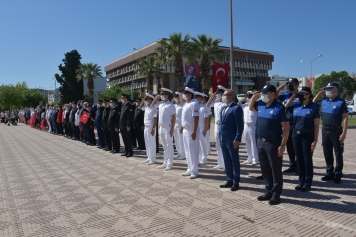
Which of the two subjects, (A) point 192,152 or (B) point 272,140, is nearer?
(B) point 272,140

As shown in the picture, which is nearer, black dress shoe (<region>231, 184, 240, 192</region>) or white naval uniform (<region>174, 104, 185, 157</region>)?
black dress shoe (<region>231, 184, 240, 192</region>)

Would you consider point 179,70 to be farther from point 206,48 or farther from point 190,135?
point 190,135

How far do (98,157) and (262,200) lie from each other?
687 cm

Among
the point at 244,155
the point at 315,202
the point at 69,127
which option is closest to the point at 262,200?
the point at 315,202

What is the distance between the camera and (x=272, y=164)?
17.1 feet

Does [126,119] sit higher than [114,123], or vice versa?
[126,119]

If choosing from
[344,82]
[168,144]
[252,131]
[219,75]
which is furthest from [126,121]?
[344,82]

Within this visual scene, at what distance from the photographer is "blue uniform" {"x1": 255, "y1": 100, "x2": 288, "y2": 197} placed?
17.1 ft

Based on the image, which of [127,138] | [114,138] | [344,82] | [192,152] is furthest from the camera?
[344,82]

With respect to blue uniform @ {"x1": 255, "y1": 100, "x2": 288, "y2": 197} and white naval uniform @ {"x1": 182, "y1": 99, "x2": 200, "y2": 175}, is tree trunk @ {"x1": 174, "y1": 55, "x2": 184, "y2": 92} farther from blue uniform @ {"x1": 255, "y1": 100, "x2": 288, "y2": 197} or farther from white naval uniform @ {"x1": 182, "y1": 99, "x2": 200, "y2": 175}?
blue uniform @ {"x1": 255, "y1": 100, "x2": 288, "y2": 197}

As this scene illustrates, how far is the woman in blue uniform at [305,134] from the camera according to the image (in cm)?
585

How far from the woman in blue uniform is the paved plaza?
317 mm

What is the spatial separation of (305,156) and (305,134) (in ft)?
1.32

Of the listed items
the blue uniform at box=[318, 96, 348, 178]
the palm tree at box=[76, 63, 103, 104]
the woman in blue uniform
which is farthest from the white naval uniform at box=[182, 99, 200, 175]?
the palm tree at box=[76, 63, 103, 104]
